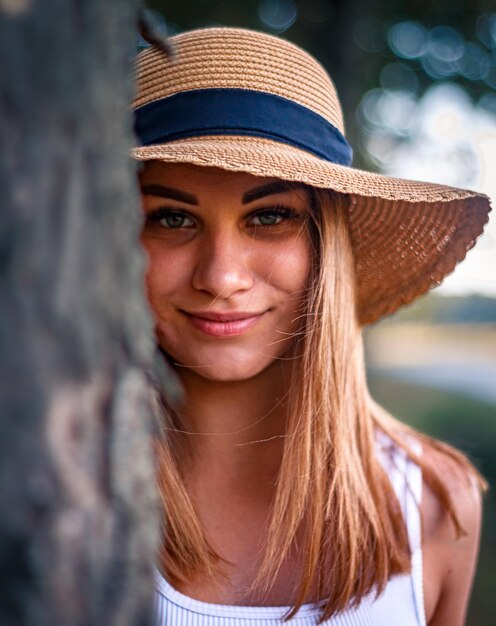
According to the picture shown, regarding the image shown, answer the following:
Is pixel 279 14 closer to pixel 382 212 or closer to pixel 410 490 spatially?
pixel 382 212

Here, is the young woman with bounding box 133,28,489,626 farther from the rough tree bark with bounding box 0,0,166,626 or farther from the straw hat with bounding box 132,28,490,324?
the rough tree bark with bounding box 0,0,166,626

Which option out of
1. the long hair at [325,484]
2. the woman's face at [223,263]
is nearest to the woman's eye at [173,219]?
the woman's face at [223,263]

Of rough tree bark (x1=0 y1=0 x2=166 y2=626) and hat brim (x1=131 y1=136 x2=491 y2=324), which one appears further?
hat brim (x1=131 y1=136 x2=491 y2=324)

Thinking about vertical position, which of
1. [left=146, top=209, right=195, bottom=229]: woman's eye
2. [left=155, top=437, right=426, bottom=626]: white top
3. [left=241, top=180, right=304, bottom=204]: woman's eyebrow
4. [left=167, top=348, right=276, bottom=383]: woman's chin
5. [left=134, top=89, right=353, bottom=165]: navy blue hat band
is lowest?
[left=155, top=437, right=426, bottom=626]: white top

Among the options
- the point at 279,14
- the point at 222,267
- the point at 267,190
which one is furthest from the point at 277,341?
the point at 279,14

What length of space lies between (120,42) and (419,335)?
14.5m

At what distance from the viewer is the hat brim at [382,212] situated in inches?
61.0

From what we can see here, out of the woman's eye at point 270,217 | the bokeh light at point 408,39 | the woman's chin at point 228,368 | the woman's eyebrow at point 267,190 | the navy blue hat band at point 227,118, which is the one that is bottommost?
the woman's chin at point 228,368

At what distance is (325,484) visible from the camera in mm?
1914

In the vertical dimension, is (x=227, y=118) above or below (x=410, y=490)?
above

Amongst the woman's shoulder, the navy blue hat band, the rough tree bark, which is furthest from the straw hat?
the rough tree bark

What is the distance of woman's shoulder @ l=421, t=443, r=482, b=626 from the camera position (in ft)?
6.66

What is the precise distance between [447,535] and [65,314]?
1.76 meters

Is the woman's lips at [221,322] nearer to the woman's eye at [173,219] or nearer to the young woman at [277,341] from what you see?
the young woman at [277,341]
